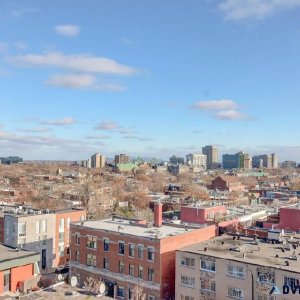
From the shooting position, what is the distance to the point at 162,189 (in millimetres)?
165625

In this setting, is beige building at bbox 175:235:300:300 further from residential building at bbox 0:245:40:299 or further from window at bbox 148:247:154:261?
residential building at bbox 0:245:40:299

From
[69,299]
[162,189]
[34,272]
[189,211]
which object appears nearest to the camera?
[69,299]

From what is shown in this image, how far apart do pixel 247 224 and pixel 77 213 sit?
1017 inches

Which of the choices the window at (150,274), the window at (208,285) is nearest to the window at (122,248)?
the window at (150,274)

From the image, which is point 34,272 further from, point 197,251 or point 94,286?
point 197,251

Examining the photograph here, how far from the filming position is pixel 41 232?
206ft

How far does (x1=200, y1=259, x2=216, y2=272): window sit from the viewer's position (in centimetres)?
4077

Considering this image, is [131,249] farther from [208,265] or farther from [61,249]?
[61,249]

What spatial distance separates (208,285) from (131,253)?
30.7 feet

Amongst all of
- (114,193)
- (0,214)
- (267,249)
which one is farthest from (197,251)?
(114,193)

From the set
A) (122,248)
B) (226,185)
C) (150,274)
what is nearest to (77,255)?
(122,248)

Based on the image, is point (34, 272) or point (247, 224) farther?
point (247, 224)

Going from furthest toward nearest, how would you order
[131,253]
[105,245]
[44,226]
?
[44,226] → [105,245] → [131,253]

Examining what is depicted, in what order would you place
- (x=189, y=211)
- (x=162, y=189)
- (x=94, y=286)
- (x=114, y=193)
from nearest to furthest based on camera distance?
1. (x=94, y=286)
2. (x=189, y=211)
3. (x=114, y=193)
4. (x=162, y=189)
